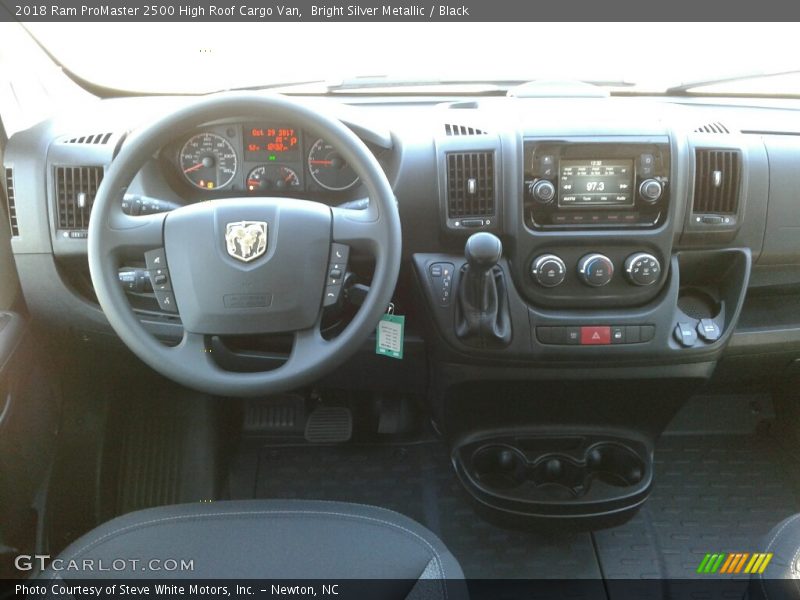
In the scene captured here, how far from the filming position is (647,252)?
5.81ft

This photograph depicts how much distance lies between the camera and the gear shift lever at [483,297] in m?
1.56

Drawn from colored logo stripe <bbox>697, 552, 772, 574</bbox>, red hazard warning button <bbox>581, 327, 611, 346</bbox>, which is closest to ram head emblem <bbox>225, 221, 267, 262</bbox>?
→ red hazard warning button <bbox>581, 327, 611, 346</bbox>

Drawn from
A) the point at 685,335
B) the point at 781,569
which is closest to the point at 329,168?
the point at 685,335

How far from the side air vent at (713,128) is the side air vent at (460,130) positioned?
0.55 m

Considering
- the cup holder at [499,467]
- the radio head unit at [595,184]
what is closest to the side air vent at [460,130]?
the radio head unit at [595,184]

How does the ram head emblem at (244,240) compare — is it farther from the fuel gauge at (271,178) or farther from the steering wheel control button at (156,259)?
the fuel gauge at (271,178)

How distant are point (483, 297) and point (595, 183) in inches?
15.6

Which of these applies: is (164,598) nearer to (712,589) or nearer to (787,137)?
(712,589)

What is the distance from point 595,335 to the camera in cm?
179

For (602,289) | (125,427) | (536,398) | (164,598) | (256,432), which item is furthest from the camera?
(256,432)

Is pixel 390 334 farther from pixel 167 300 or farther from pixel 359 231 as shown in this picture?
pixel 167 300

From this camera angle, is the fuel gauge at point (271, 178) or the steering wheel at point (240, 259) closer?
the steering wheel at point (240, 259)
